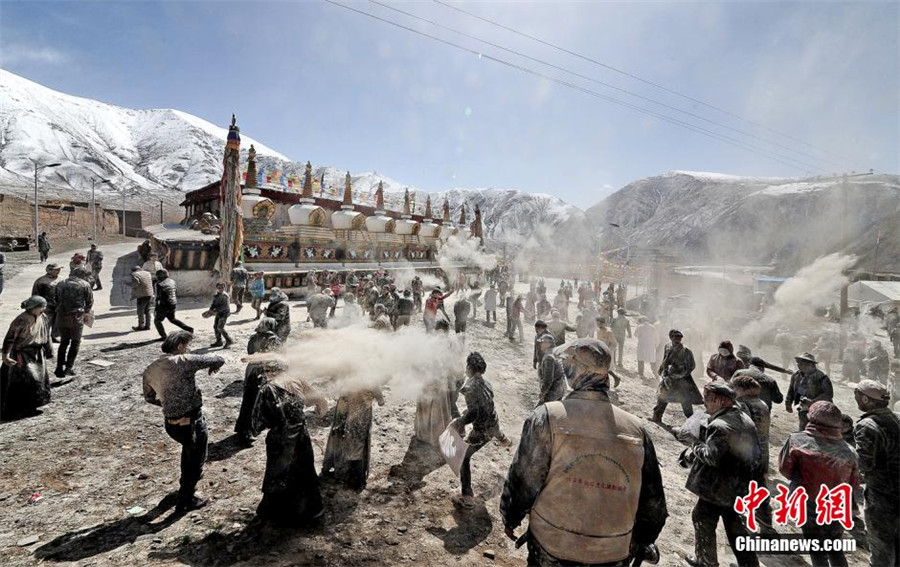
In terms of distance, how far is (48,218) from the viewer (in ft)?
122

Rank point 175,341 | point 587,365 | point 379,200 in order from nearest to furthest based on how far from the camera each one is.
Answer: point 587,365 < point 175,341 < point 379,200

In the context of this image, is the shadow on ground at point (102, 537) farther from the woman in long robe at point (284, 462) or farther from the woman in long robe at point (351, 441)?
the woman in long robe at point (351, 441)

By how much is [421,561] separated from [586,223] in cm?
10019

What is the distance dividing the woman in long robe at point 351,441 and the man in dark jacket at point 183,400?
4.75 ft

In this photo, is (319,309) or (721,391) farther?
(319,309)

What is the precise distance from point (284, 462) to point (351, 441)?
107 cm

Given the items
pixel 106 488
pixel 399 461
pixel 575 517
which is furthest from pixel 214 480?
pixel 575 517

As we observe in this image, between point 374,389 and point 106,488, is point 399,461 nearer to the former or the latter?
point 374,389

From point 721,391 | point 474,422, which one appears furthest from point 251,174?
point 721,391

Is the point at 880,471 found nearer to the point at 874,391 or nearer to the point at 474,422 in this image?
the point at 874,391

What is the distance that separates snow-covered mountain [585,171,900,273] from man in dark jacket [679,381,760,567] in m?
40.9

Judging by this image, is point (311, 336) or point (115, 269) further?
point (115, 269)

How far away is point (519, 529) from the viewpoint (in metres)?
4.41

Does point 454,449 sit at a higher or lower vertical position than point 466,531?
higher
